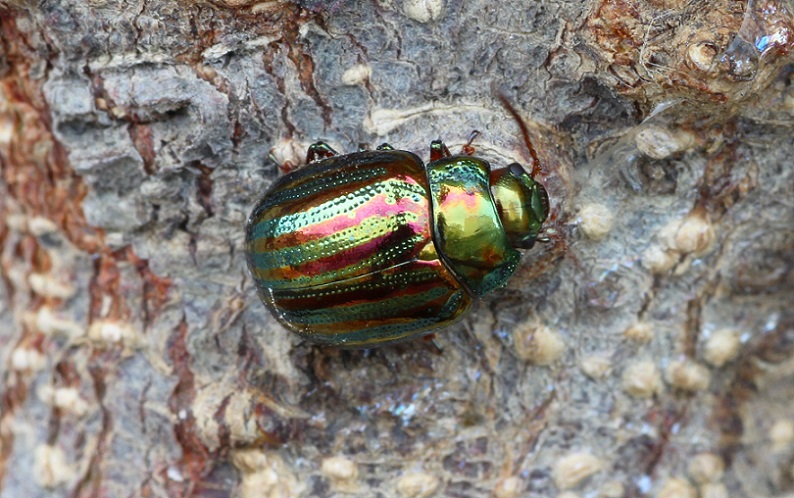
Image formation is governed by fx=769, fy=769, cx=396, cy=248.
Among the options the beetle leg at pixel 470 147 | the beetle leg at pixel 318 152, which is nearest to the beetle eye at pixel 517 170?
the beetle leg at pixel 470 147

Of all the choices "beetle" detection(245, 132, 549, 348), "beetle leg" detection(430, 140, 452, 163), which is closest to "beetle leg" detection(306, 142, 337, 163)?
"beetle" detection(245, 132, 549, 348)

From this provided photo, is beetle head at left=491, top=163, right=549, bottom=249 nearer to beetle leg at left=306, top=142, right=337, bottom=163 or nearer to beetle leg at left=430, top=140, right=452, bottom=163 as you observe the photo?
beetle leg at left=430, top=140, right=452, bottom=163

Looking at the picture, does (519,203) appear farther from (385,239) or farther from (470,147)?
(385,239)

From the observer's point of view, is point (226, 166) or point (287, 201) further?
point (226, 166)

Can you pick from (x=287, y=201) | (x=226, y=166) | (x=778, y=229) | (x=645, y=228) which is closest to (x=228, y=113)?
(x=226, y=166)

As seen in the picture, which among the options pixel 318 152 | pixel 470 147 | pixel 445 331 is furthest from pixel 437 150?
pixel 445 331

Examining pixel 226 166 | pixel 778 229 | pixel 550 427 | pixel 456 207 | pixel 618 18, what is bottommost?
pixel 550 427

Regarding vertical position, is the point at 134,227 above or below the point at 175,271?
above

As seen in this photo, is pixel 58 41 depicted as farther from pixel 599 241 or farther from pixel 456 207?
pixel 599 241
